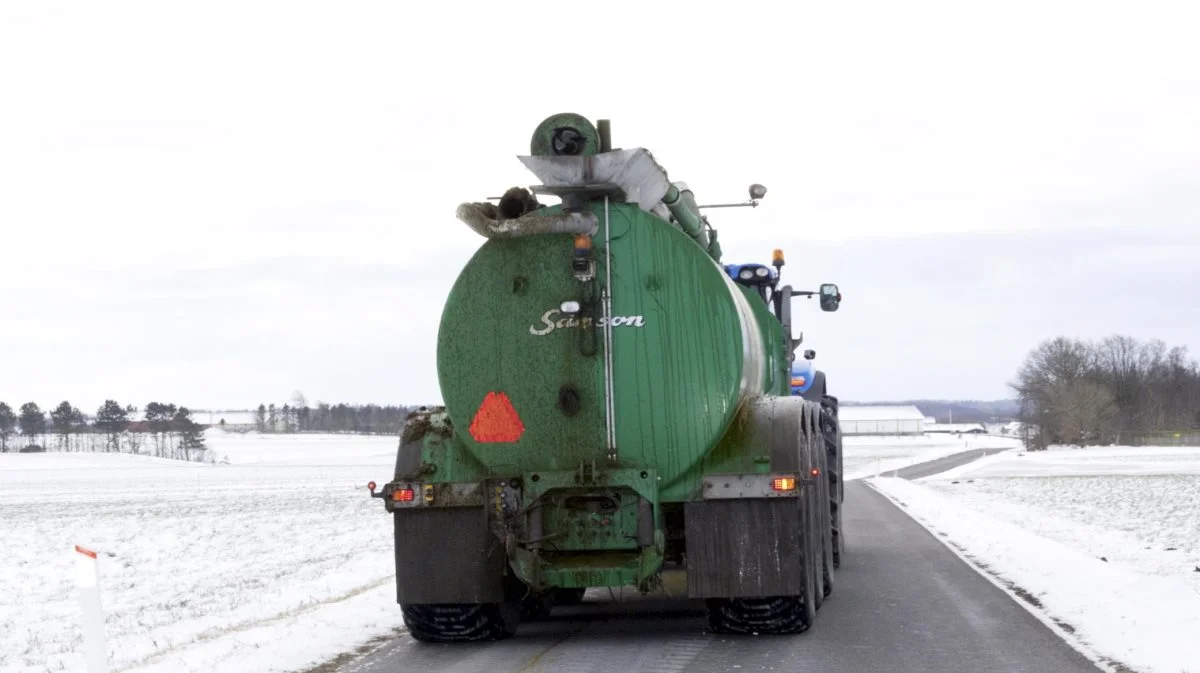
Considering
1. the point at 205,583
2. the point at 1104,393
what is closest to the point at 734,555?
the point at 205,583

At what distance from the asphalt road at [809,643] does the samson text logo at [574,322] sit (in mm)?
2280

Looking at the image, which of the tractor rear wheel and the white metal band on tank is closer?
the white metal band on tank

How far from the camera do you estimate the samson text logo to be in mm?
10023

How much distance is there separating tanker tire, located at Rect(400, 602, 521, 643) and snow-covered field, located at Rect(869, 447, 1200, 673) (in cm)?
421

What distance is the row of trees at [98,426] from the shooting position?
163625 millimetres

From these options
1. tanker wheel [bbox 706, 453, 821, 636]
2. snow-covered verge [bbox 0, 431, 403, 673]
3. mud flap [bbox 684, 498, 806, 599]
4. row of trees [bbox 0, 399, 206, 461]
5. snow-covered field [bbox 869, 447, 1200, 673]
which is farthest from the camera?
row of trees [bbox 0, 399, 206, 461]

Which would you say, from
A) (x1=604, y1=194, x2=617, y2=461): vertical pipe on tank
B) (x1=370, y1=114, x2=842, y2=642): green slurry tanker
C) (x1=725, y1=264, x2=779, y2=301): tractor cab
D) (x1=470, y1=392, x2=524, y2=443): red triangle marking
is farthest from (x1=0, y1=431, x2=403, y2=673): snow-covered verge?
(x1=725, y1=264, x2=779, y2=301): tractor cab

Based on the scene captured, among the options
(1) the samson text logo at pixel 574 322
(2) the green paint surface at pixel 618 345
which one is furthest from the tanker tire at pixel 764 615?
(1) the samson text logo at pixel 574 322

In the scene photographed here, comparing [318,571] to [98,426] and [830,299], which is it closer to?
[830,299]

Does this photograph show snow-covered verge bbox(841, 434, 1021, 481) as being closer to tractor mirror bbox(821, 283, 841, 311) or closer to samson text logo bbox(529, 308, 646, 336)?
tractor mirror bbox(821, 283, 841, 311)

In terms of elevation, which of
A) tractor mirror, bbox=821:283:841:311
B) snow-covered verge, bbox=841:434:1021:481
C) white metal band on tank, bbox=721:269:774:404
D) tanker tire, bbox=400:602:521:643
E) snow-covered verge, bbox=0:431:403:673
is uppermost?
tractor mirror, bbox=821:283:841:311

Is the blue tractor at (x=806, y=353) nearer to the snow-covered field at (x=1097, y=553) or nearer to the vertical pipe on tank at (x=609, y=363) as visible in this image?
the snow-covered field at (x=1097, y=553)

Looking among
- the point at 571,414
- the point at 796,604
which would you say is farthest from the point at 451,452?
the point at 796,604

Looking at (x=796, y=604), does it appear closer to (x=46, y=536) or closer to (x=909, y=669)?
(x=909, y=669)
